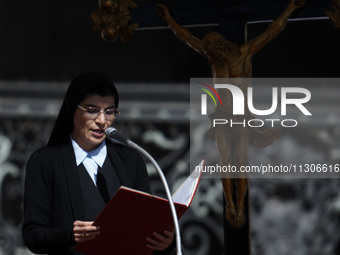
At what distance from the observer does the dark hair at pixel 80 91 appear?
83.6 inches

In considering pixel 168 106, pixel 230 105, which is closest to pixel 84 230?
pixel 230 105

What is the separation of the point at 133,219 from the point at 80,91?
1.46 feet

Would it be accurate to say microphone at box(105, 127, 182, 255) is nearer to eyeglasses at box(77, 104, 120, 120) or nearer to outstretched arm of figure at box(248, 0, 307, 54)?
eyeglasses at box(77, 104, 120, 120)

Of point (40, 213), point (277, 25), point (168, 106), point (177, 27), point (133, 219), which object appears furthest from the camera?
point (168, 106)

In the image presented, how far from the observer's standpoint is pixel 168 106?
3.72 m

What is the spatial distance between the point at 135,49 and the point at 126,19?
94 centimetres

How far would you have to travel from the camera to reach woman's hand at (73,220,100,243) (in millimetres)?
1921

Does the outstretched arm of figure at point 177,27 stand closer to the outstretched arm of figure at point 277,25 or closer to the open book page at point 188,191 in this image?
the outstretched arm of figure at point 277,25

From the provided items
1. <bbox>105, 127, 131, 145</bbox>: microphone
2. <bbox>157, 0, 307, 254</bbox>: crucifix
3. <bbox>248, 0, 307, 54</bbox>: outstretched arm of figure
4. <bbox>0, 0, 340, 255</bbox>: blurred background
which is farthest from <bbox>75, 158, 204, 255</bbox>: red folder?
<bbox>0, 0, 340, 255</bbox>: blurred background

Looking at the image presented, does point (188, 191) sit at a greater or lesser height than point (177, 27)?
lesser

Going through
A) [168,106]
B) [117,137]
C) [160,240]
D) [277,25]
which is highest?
[277,25]

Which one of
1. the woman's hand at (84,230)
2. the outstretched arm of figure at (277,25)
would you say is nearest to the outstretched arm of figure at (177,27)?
the outstretched arm of figure at (277,25)

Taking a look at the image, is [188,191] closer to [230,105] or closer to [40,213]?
[40,213]

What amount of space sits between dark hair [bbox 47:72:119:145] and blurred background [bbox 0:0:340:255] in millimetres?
1487
